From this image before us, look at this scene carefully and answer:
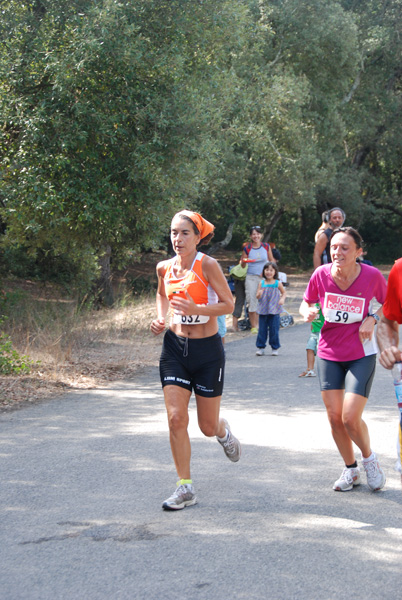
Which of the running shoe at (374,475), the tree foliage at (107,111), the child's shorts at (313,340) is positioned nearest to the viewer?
the running shoe at (374,475)

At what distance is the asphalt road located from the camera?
3895 millimetres

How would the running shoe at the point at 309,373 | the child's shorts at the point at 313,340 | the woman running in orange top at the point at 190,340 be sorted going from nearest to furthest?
the woman running in orange top at the point at 190,340 → the child's shorts at the point at 313,340 → the running shoe at the point at 309,373

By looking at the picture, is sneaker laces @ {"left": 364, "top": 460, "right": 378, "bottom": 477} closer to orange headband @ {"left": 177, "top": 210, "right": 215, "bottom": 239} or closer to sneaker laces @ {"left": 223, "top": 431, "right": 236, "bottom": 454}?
sneaker laces @ {"left": 223, "top": 431, "right": 236, "bottom": 454}

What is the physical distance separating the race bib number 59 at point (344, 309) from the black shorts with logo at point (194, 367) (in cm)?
85

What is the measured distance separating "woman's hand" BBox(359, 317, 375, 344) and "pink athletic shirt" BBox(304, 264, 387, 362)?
5cm

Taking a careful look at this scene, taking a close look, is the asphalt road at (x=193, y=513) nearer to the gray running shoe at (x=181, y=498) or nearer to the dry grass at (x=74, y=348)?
the gray running shoe at (x=181, y=498)

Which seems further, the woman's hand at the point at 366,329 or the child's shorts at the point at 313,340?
the child's shorts at the point at 313,340

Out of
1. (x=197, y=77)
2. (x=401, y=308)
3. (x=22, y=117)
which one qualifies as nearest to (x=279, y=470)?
A: (x=401, y=308)

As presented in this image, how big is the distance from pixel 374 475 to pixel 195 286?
5.83ft

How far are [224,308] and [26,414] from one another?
12.3ft

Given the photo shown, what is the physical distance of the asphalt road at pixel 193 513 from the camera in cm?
389

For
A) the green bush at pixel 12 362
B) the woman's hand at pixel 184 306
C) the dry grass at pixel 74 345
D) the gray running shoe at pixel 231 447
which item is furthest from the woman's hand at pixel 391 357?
the green bush at pixel 12 362

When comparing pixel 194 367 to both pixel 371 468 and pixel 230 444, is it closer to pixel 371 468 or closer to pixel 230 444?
pixel 230 444

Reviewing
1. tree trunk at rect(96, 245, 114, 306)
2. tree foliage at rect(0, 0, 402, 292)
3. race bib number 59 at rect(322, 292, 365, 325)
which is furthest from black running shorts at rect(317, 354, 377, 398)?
tree trunk at rect(96, 245, 114, 306)
